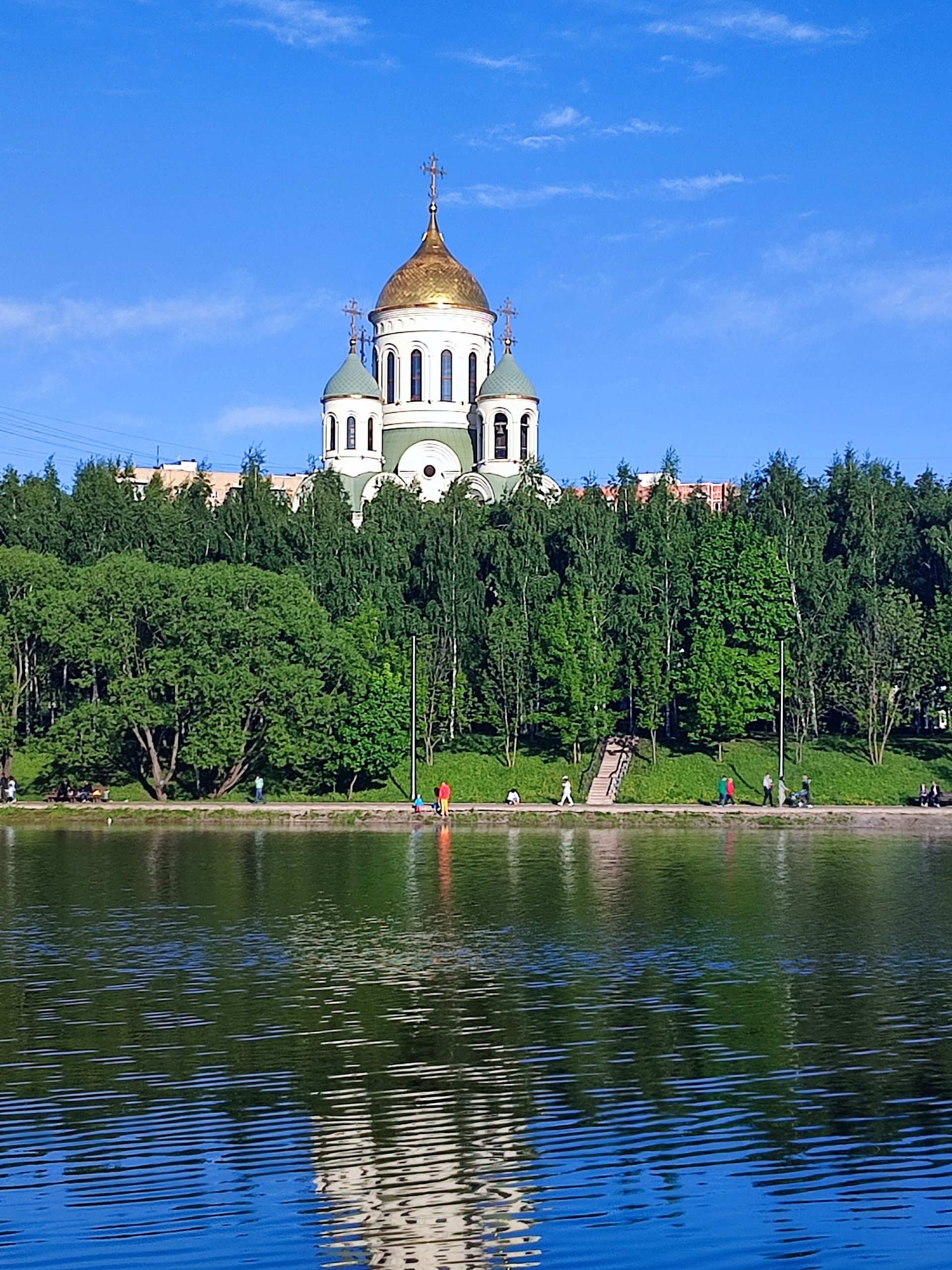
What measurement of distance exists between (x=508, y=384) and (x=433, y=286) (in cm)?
560

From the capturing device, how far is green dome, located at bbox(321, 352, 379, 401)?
2840 inches

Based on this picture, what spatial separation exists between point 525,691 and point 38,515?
667 inches

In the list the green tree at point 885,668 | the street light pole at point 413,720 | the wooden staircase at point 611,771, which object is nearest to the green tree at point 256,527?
the street light pole at point 413,720

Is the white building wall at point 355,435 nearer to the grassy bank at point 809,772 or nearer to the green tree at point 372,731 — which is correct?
the grassy bank at point 809,772

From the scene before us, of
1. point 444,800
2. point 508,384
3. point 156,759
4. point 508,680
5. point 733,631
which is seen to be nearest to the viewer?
point 444,800

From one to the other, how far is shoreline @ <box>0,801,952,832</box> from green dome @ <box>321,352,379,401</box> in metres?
30.0

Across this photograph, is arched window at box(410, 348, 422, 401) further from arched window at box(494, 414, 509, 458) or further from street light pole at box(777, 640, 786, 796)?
street light pole at box(777, 640, 786, 796)

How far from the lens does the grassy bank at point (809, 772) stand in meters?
48.3

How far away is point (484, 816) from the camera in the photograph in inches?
1734

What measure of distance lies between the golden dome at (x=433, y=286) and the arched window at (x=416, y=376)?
6.50 ft

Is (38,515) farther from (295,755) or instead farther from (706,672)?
(706,672)

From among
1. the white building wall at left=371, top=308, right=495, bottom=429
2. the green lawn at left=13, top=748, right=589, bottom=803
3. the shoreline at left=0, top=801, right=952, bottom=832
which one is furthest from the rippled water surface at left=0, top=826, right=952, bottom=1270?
the white building wall at left=371, top=308, right=495, bottom=429

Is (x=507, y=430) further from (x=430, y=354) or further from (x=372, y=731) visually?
(x=372, y=731)

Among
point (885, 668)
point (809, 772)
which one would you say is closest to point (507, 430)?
point (885, 668)
